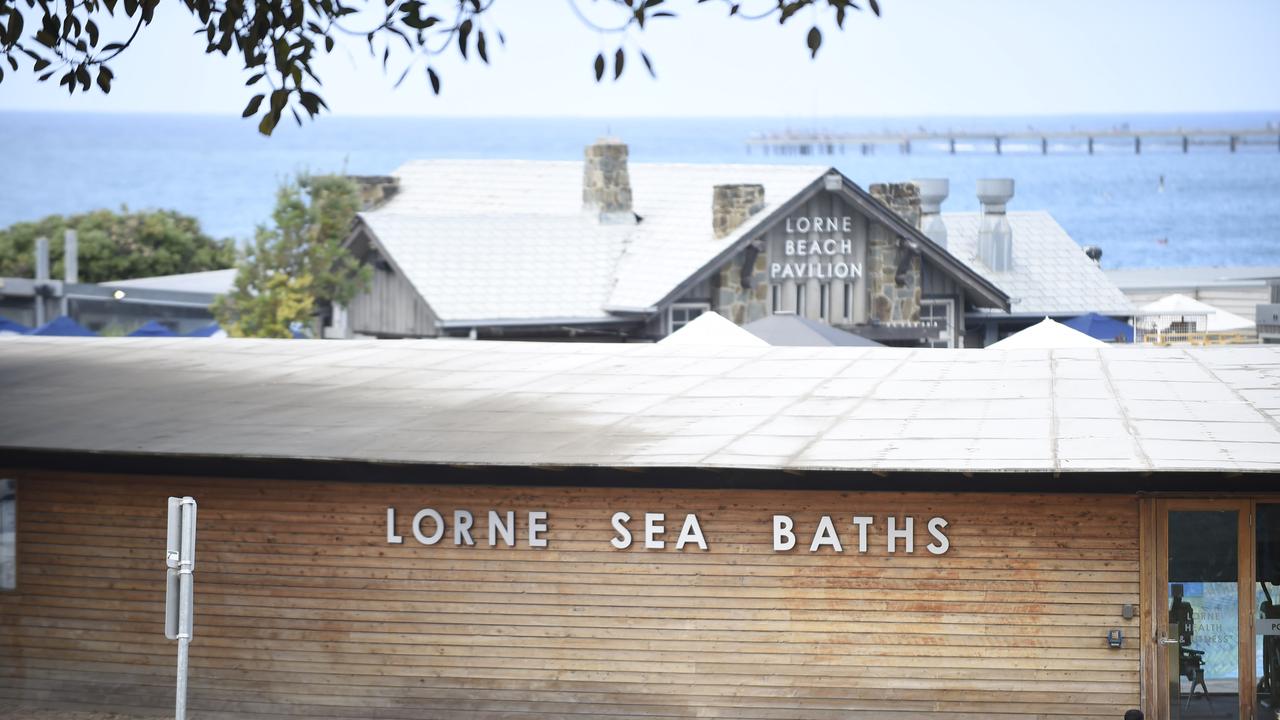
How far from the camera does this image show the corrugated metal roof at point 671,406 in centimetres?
1304

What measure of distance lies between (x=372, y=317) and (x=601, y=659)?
21459 mm

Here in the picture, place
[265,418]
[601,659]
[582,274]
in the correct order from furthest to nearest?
[582,274], [265,418], [601,659]

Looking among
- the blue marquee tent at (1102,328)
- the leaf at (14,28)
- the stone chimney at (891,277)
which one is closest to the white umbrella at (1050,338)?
the stone chimney at (891,277)

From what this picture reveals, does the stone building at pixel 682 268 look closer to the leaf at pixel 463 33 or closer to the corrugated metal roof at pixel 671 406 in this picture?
the corrugated metal roof at pixel 671 406

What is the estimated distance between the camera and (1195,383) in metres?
15.4

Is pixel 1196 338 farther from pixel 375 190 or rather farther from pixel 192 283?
pixel 192 283

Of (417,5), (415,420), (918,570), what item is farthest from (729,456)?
(417,5)

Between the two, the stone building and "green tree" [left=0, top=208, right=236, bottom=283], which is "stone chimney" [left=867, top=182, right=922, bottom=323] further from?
"green tree" [left=0, top=208, right=236, bottom=283]

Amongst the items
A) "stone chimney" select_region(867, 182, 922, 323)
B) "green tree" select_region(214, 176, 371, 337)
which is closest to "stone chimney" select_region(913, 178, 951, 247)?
"stone chimney" select_region(867, 182, 922, 323)

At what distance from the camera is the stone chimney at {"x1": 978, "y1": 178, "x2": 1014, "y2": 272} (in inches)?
1506

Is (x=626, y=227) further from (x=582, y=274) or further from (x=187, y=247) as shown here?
(x=187, y=247)

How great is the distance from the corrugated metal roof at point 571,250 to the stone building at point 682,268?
0.04 metres

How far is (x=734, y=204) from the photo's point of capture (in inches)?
1308

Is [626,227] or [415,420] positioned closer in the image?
[415,420]
